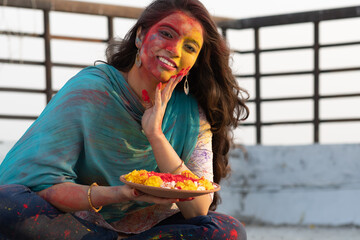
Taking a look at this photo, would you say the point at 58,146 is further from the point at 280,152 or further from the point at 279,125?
the point at 279,125

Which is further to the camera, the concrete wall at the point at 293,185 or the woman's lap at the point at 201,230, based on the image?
the concrete wall at the point at 293,185

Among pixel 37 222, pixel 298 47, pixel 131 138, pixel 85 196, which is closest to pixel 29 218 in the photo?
pixel 37 222

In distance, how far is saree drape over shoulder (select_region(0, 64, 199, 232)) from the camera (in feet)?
6.59

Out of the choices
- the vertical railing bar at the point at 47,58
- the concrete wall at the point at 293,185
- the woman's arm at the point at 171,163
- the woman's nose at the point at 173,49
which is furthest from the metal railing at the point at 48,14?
the woman's arm at the point at 171,163

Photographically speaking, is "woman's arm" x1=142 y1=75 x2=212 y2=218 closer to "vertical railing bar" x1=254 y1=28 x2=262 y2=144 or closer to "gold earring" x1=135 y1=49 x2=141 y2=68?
"gold earring" x1=135 y1=49 x2=141 y2=68

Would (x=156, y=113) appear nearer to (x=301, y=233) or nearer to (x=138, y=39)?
(x=138, y=39)

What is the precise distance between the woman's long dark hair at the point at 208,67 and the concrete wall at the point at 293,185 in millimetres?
2161

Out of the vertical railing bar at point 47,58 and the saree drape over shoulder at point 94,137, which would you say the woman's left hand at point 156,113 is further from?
the vertical railing bar at point 47,58

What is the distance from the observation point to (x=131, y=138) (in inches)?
89.7

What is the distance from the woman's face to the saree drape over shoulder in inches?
7.0

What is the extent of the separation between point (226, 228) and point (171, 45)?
32.1 inches

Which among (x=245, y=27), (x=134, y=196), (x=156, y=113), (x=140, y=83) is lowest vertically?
(x=134, y=196)

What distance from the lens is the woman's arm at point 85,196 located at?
1843 millimetres

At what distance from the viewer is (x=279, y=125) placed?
19.0ft
